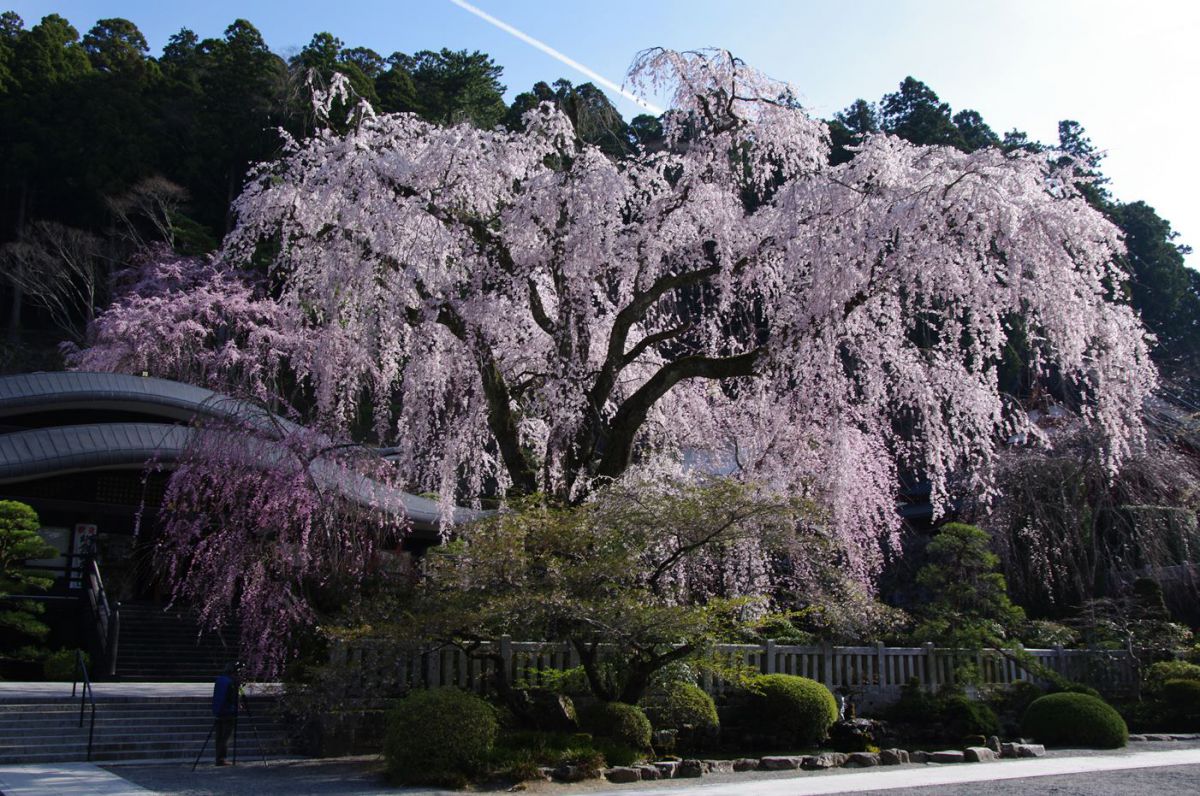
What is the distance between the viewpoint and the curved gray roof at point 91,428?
69.3ft

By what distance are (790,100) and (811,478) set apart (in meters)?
5.48

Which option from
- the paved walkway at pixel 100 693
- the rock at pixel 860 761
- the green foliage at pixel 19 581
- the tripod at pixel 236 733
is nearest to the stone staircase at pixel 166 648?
the green foliage at pixel 19 581

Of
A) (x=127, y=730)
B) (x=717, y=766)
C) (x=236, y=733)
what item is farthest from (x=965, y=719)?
(x=127, y=730)

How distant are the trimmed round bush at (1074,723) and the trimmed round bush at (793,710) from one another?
3639mm

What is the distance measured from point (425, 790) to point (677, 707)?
428 centimetres

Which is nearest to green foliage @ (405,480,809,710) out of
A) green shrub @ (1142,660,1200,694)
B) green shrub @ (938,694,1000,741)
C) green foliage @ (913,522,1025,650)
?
green shrub @ (938,694,1000,741)

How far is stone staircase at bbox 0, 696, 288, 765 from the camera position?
11.7m

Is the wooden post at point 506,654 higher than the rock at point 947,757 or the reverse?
higher

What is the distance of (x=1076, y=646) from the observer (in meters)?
19.3

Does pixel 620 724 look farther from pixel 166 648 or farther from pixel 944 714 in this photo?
pixel 166 648

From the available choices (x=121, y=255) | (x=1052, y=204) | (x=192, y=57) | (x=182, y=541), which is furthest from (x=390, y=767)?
(x=192, y=57)

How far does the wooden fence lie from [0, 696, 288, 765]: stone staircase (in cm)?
195

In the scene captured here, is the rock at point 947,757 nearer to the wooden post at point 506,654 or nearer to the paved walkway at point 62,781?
the wooden post at point 506,654

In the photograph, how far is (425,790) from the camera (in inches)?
381
